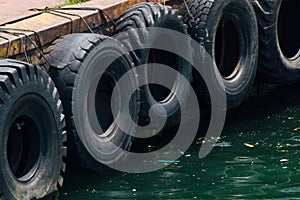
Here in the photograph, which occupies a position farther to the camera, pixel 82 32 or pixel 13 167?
pixel 82 32

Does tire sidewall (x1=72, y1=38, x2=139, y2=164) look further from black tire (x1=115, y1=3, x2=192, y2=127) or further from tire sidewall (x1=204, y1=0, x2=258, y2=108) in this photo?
tire sidewall (x1=204, y1=0, x2=258, y2=108)

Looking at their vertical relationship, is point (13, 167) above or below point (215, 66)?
below

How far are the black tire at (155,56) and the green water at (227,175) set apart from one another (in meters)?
0.48

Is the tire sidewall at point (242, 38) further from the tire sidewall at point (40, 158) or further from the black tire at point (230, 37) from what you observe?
the tire sidewall at point (40, 158)

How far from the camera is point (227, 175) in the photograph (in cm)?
896

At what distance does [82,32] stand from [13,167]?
5.52 ft

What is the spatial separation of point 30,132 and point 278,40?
15.3 ft

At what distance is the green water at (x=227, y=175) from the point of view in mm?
8445

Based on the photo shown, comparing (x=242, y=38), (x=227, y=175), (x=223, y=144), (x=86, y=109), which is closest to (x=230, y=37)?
(x=242, y=38)

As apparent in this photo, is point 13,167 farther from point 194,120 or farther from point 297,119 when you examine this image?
point 297,119

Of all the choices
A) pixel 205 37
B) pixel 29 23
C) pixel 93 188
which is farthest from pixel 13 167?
pixel 205 37

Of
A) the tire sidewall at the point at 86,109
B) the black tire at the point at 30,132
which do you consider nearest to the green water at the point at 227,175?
the tire sidewall at the point at 86,109

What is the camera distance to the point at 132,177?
896cm

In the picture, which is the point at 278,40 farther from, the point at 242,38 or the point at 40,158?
the point at 40,158
